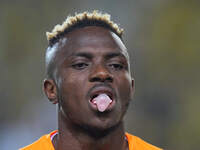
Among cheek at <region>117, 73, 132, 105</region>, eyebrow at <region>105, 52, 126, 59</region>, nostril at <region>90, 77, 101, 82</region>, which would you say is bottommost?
cheek at <region>117, 73, 132, 105</region>

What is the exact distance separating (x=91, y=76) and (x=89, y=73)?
3 cm

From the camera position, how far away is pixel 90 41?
6.98ft

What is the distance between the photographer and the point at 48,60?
228 centimetres

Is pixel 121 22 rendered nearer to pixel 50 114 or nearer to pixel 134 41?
pixel 134 41

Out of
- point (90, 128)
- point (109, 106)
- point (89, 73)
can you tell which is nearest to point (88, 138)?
point (90, 128)

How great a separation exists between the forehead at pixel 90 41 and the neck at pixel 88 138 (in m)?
0.36

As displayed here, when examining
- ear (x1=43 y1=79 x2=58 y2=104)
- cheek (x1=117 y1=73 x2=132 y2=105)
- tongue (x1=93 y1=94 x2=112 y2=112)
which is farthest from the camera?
ear (x1=43 y1=79 x2=58 y2=104)

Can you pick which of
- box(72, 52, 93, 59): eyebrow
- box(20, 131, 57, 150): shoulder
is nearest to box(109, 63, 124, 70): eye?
box(72, 52, 93, 59): eyebrow

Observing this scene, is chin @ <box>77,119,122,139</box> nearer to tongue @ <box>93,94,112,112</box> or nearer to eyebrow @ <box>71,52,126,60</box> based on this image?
tongue @ <box>93,94,112,112</box>

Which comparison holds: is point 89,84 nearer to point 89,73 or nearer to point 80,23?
point 89,73

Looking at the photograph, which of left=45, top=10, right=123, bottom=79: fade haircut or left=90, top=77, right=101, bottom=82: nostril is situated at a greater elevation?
left=45, top=10, right=123, bottom=79: fade haircut

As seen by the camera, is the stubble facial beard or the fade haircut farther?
the fade haircut

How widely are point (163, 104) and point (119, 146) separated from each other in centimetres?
376

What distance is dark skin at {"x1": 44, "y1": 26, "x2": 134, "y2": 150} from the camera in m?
1.98
